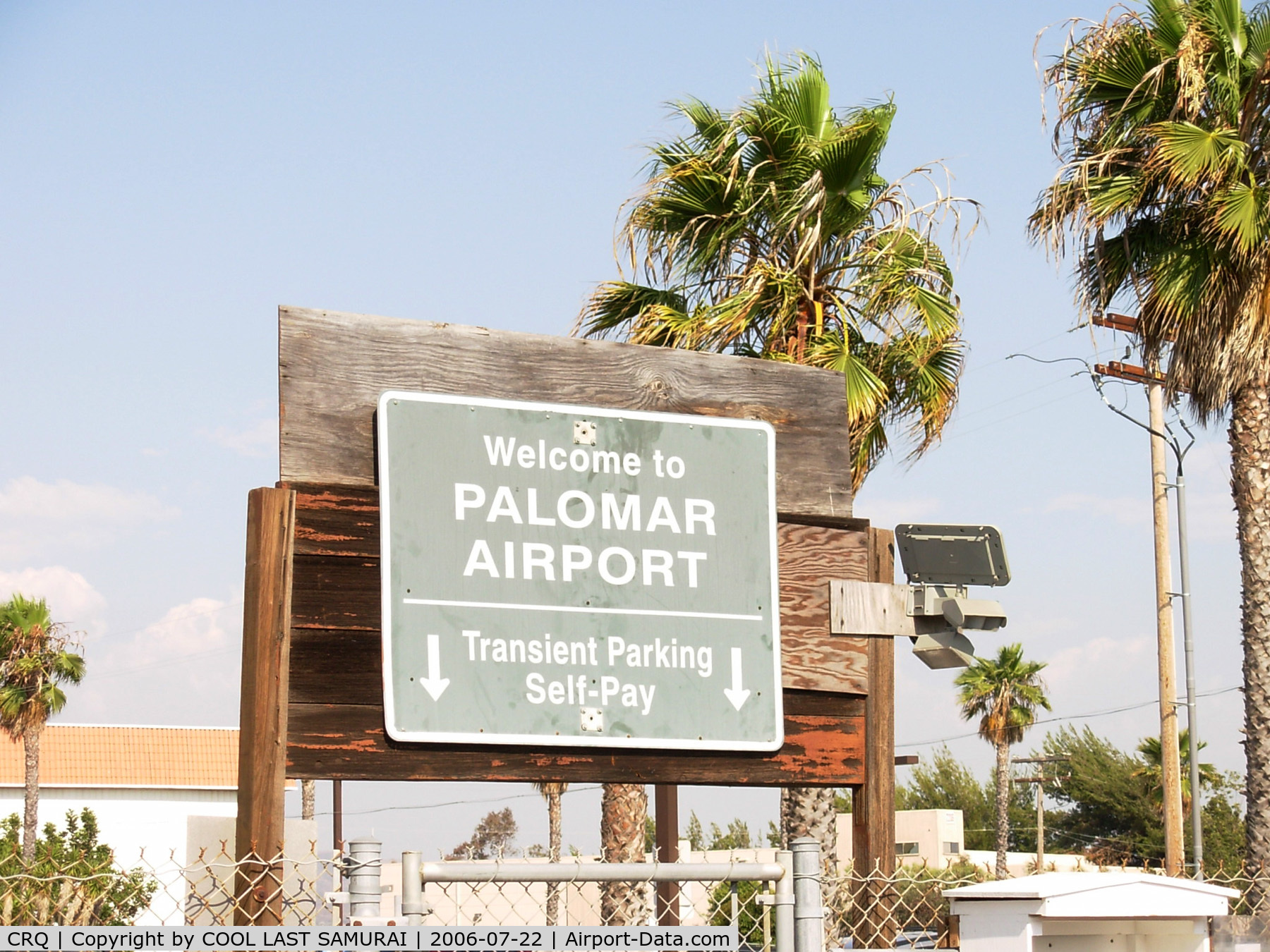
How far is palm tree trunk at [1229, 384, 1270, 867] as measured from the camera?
11.7m

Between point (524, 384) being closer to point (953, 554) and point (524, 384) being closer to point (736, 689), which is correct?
point (736, 689)

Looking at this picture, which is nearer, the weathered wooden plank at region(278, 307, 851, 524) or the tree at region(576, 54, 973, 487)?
the weathered wooden plank at region(278, 307, 851, 524)

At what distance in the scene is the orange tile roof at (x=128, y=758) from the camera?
50.2 m

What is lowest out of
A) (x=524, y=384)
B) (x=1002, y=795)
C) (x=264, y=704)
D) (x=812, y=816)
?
(x=1002, y=795)

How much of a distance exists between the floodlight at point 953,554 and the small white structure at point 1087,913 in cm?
100

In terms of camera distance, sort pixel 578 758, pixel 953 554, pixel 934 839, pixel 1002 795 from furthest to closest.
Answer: pixel 934 839
pixel 1002 795
pixel 953 554
pixel 578 758

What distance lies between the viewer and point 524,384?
14.3 ft

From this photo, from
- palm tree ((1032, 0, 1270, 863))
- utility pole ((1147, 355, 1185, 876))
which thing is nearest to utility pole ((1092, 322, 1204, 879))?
utility pole ((1147, 355, 1185, 876))

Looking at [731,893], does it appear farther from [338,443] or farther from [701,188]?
[701,188]

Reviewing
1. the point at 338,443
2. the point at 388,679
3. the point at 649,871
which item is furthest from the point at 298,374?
the point at 649,871

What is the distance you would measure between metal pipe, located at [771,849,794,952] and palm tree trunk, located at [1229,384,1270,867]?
924 centimetres

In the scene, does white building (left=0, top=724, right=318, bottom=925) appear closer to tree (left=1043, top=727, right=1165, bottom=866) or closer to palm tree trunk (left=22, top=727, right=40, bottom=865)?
palm tree trunk (left=22, top=727, right=40, bottom=865)

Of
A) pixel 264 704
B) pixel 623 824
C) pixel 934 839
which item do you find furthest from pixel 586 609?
pixel 934 839

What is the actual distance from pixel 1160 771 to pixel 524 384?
52604 mm
